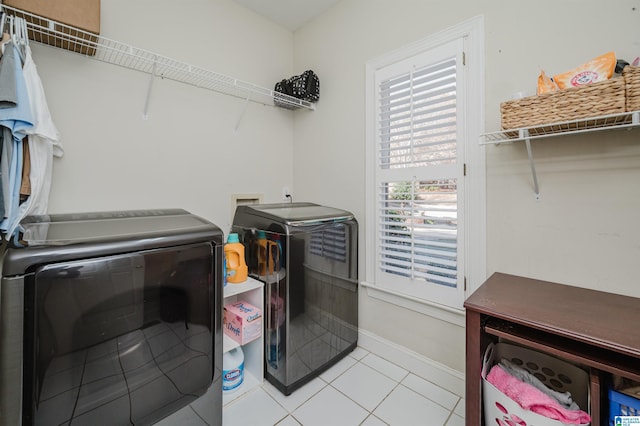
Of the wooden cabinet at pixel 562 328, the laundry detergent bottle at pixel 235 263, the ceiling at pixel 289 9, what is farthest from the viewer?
the ceiling at pixel 289 9

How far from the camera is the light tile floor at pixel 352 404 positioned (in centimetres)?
144

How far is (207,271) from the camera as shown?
123 cm

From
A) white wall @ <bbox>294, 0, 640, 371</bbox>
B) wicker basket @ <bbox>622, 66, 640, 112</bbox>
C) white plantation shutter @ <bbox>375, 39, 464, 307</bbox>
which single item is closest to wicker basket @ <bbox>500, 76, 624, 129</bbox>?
wicker basket @ <bbox>622, 66, 640, 112</bbox>

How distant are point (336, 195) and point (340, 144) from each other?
42 centimetres

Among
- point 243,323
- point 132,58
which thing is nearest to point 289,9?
point 132,58

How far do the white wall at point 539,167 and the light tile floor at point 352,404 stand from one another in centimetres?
23

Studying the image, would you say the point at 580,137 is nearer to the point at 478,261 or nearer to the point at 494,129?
the point at 494,129

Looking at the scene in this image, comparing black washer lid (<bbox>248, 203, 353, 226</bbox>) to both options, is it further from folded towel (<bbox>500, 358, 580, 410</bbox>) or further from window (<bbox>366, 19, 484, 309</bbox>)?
folded towel (<bbox>500, 358, 580, 410</bbox>)

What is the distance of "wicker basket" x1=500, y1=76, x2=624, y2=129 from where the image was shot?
3.30 ft

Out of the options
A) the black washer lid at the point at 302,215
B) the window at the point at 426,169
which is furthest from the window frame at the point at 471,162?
the black washer lid at the point at 302,215

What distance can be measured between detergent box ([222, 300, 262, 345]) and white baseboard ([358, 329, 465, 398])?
881 millimetres

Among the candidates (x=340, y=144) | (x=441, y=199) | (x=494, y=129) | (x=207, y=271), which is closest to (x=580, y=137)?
(x=494, y=129)

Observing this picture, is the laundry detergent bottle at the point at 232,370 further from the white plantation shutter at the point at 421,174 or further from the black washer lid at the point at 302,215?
the white plantation shutter at the point at 421,174

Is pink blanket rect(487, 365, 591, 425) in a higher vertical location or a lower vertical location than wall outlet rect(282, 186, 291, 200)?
lower
